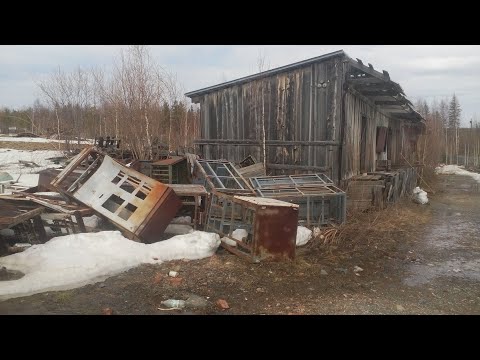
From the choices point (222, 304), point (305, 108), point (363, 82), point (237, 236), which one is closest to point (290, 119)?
point (305, 108)

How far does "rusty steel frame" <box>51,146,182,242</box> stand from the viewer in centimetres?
663

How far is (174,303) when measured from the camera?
4.52 metres

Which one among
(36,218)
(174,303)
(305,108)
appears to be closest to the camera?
(174,303)

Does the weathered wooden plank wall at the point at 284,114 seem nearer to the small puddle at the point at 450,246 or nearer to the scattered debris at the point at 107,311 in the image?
the small puddle at the point at 450,246

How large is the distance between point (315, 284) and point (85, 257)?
3471 millimetres

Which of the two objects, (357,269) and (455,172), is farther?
(455,172)

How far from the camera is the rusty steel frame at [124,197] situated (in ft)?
21.7

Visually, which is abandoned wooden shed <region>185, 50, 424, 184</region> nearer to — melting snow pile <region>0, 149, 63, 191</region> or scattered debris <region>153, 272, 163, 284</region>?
scattered debris <region>153, 272, 163, 284</region>

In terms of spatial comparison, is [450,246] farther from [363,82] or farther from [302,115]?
[302,115]

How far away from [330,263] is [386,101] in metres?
8.46

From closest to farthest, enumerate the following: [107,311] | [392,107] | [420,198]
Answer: [107,311]
[420,198]
[392,107]

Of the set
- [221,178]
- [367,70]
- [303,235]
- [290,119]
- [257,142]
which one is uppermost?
[367,70]

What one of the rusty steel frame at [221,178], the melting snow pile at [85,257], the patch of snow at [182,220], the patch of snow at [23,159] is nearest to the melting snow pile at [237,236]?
the melting snow pile at [85,257]

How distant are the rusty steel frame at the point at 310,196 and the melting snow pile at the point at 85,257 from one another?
2163 mm
